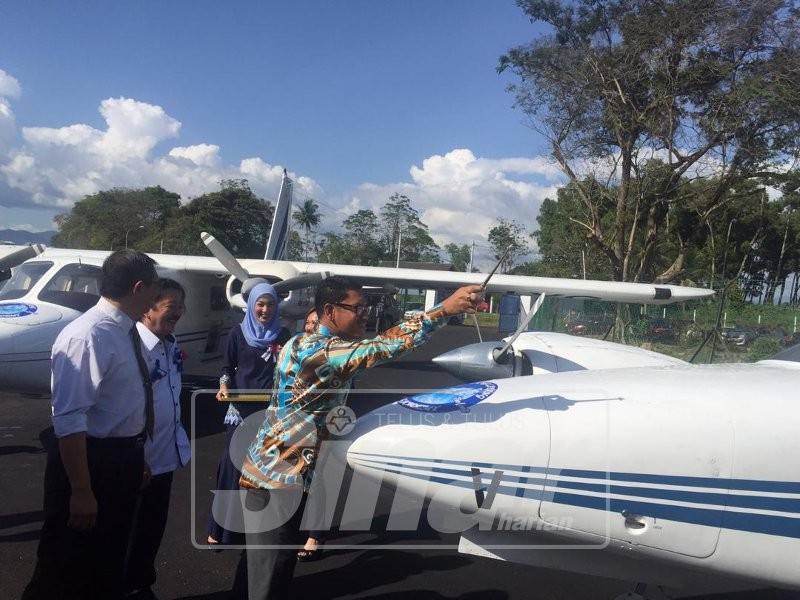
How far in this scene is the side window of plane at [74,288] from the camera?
670 centimetres

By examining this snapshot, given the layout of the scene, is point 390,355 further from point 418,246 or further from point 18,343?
point 418,246

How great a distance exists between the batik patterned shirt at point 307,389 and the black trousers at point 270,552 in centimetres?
7

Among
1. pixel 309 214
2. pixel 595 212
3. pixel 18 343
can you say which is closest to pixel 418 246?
pixel 309 214

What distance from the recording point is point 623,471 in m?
2.19

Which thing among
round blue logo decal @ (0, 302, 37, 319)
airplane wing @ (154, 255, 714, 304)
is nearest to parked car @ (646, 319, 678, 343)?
airplane wing @ (154, 255, 714, 304)

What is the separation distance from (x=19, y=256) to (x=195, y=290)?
2.61 m

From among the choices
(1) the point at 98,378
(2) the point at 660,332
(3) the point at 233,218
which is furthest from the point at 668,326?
(3) the point at 233,218

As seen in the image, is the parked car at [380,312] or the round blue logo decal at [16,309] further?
the parked car at [380,312]

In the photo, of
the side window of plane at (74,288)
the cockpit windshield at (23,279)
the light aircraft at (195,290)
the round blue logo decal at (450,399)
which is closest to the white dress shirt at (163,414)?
the round blue logo decal at (450,399)

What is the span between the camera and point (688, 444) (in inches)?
85.8

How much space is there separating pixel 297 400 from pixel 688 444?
1.47 meters

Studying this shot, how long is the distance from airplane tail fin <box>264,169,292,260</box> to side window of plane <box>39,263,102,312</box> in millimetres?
A: 6963

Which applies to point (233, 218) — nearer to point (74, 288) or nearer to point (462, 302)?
point (74, 288)

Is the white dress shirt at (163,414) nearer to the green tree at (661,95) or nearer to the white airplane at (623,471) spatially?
the white airplane at (623,471)
